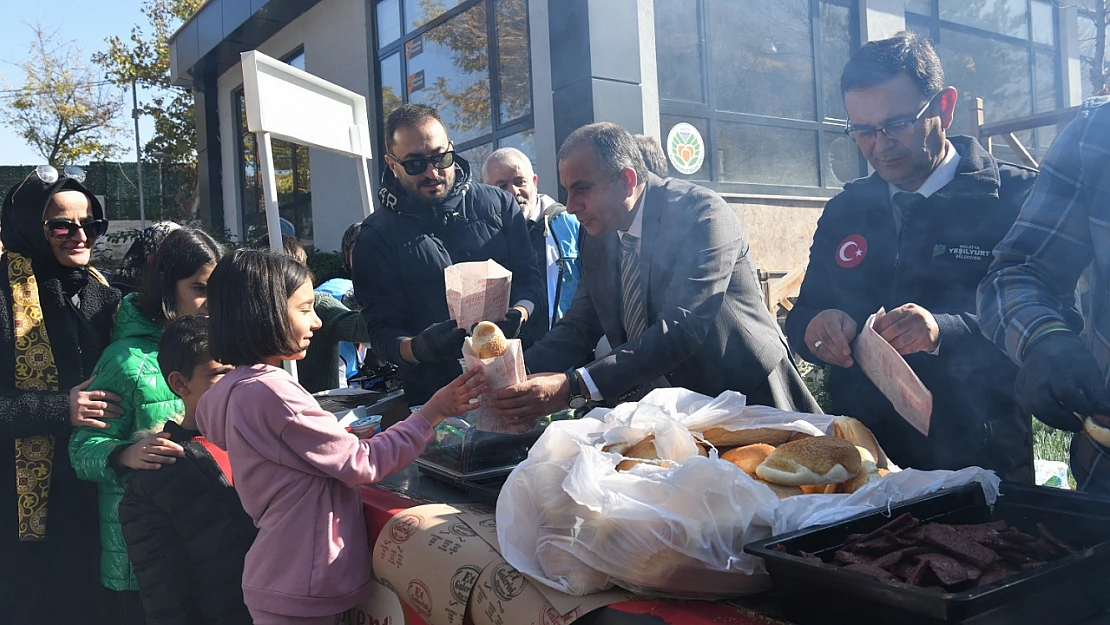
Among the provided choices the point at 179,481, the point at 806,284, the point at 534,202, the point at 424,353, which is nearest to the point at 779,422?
the point at 806,284

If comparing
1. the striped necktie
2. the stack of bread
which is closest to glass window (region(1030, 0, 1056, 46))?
the striped necktie

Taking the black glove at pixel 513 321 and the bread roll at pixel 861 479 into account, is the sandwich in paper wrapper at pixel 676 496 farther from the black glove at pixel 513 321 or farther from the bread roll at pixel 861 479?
the black glove at pixel 513 321

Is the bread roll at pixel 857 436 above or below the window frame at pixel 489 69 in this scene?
below

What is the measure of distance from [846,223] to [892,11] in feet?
23.4

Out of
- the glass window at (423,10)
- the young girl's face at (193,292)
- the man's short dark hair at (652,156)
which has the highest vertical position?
the glass window at (423,10)

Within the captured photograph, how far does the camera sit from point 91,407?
8.21ft

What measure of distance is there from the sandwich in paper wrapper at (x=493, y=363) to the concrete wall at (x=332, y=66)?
888cm

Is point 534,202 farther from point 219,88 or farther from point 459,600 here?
point 219,88

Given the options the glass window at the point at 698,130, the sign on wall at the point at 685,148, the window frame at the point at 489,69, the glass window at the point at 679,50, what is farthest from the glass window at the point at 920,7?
the window frame at the point at 489,69

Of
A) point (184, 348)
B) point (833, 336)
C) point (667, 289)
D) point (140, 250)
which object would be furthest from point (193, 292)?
point (833, 336)

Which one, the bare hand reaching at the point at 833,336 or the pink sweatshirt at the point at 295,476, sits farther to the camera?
the bare hand reaching at the point at 833,336

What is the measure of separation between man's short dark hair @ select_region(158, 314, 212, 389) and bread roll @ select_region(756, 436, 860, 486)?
185 cm

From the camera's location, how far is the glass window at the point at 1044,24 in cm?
897

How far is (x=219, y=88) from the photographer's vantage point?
14867 millimetres
